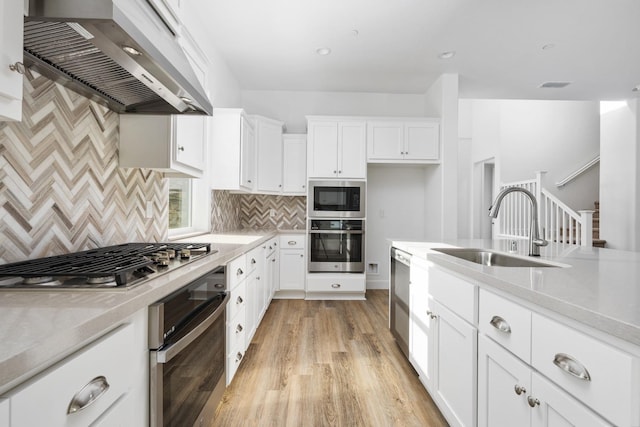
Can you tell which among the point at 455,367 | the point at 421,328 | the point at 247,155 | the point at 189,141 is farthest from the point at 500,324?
the point at 247,155

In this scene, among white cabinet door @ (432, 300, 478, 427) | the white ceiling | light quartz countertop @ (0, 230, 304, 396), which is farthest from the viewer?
the white ceiling

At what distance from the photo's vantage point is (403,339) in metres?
2.36

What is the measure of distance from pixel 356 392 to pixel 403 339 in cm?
60

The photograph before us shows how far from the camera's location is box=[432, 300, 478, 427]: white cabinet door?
1.32 metres

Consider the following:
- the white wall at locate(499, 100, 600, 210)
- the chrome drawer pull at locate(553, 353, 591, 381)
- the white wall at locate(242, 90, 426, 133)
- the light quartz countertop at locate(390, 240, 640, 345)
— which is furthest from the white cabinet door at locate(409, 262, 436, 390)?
the white wall at locate(499, 100, 600, 210)

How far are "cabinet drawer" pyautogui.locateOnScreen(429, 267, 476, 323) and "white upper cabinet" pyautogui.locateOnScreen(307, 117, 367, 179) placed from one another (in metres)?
2.33

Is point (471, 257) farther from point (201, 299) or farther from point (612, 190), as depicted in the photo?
point (612, 190)

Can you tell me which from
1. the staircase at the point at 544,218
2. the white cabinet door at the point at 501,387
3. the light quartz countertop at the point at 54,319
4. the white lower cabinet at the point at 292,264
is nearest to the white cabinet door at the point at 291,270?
the white lower cabinet at the point at 292,264

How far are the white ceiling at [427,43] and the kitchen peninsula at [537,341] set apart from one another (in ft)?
7.04

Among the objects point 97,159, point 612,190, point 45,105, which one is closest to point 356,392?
point 97,159

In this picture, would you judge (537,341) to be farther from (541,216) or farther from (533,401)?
(541,216)

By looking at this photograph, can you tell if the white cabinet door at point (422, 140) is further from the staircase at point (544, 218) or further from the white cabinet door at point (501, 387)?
the white cabinet door at point (501, 387)

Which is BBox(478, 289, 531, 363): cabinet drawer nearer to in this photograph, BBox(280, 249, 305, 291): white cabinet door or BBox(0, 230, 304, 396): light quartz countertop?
BBox(0, 230, 304, 396): light quartz countertop

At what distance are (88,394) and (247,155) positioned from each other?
3034mm
